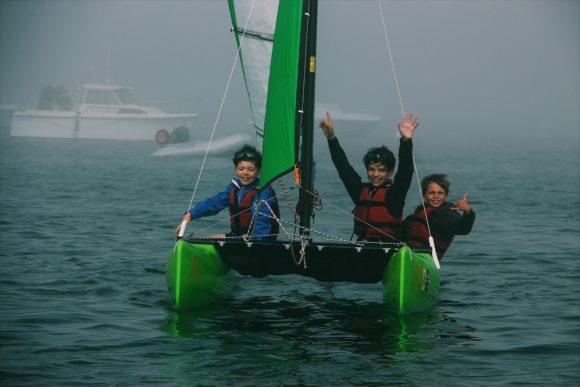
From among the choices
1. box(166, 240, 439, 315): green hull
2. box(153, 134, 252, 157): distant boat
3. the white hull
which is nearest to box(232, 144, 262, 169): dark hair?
box(166, 240, 439, 315): green hull

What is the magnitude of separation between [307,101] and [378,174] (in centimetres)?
110

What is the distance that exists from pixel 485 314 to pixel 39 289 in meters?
5.22

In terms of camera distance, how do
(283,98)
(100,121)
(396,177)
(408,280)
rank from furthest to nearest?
(100,121)
(396,177)
(283,98)
(408,280)

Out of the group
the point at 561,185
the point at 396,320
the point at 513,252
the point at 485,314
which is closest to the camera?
the point at 396,320

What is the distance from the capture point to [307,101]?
9.83m

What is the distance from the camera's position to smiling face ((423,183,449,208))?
10328mm

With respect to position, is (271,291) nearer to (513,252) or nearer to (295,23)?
(295,23)

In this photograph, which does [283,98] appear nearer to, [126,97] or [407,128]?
[407,128]

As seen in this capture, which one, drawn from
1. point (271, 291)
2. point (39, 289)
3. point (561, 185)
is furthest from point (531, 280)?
point (561, 185)

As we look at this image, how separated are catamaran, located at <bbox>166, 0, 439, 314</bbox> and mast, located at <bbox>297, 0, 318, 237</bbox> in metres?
0.01

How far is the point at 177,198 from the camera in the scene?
2658 centimetres

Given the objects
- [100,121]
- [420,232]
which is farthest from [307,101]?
[100,121]

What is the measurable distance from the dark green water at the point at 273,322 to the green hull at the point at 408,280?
7.9 inches

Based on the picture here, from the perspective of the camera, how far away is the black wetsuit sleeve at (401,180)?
951cm
